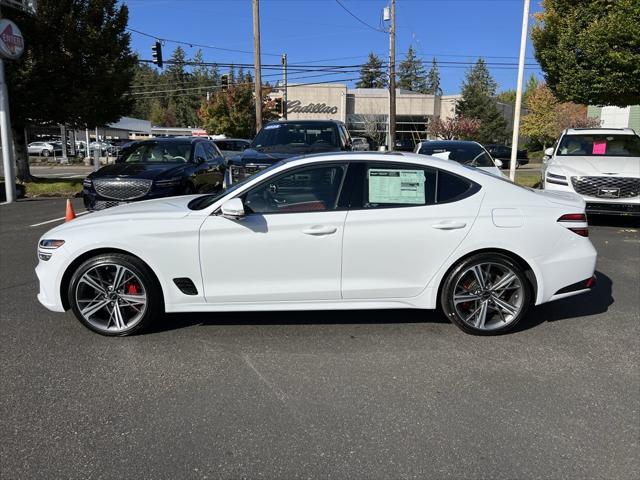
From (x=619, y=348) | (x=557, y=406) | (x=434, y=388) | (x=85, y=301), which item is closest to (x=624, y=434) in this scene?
(x=557, y=406)

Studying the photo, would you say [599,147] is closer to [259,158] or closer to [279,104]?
[259,158]

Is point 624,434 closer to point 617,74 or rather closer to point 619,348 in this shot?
point 619,348

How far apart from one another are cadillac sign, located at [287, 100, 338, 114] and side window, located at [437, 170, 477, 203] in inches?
1957

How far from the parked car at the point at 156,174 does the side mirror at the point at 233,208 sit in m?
5.51

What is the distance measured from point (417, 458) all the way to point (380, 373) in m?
1.02

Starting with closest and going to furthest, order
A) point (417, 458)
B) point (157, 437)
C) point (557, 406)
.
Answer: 1. point (417, 458)
2. point (157, 437)
3. point (557, 406)

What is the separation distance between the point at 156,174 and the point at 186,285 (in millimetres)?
5603

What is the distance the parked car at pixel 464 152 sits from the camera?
10734 mm

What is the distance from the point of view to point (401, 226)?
430 centimetres

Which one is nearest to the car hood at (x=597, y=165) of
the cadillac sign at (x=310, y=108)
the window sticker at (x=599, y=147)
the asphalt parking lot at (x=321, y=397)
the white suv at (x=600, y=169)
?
the white suv at (x=600, y=169)

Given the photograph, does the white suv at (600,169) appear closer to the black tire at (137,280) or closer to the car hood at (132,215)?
the car hood at (132,215)

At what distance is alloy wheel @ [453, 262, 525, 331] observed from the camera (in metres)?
4.44

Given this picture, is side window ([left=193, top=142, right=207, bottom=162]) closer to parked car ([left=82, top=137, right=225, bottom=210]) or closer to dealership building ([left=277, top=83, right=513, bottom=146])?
parked car ([left=82, top=137, right=225, bottom=210])

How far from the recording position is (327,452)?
113 inches
